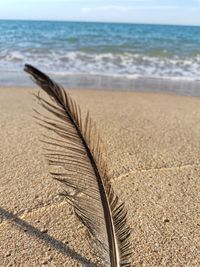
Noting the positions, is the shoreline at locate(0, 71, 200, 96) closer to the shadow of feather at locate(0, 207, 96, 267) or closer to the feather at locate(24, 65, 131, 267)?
the shadow of feather at locate(0, 207, 96, 267)

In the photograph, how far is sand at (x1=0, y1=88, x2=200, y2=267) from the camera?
2020 millimetres

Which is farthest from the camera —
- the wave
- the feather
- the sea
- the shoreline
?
the wave

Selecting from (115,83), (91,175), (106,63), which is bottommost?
(115,83)

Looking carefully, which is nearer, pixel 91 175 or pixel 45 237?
pixel 91 175

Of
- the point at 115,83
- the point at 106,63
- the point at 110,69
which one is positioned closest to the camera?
the point at 115,83

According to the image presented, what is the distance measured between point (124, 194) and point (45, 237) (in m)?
0.75

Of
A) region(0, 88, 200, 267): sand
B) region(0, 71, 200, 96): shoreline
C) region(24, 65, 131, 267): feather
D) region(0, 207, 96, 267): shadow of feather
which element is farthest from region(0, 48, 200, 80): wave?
region(24, 65, 131, 267): feather

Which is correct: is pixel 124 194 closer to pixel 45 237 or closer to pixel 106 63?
pixel 45 237

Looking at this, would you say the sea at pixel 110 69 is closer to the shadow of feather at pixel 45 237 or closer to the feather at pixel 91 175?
the shadow of feather at pixel 45 237

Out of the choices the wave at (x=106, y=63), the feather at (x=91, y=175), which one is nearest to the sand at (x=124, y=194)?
the feather at (x=91, y=175)

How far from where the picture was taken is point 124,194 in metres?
2.62

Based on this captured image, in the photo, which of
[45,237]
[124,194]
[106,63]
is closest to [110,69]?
[106,63]

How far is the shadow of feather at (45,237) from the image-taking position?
6.46ft

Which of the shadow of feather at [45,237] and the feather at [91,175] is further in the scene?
the shadow of feather at [45,237]
